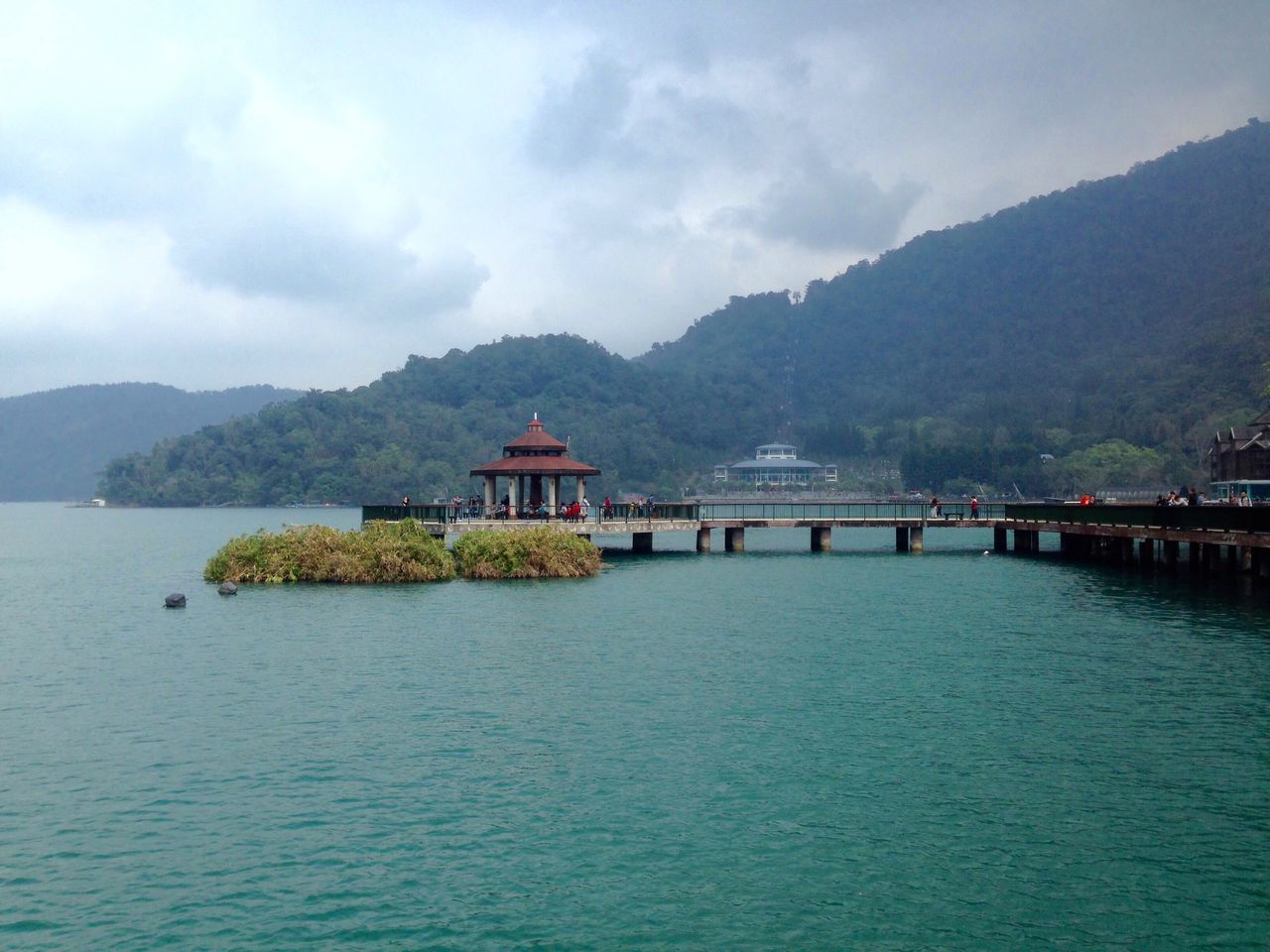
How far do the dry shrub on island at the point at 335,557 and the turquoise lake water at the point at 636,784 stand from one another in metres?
11.2

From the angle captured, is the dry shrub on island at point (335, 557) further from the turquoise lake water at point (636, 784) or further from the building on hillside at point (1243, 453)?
the building on hillside at point (1243, 453)

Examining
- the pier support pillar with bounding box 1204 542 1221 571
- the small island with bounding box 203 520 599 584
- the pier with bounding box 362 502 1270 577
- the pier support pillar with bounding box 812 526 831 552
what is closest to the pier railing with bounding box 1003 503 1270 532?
the pier with bounding box 362 502 1270 577

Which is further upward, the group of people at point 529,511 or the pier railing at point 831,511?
the pier railing at point 831,511

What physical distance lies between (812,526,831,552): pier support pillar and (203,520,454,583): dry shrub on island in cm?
3087

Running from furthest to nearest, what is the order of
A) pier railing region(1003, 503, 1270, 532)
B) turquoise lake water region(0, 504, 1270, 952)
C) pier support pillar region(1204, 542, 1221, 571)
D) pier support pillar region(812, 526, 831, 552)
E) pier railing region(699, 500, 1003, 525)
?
pier railing region(699, 500, 1003, 525), pier support pillar region(812, 526, 831, 552), pier support pillar region(1204, 542, 1221, 571), pier railing region(1003, 503, 1270, 532), turquoise lake water region(0, 504, 1270, 952)

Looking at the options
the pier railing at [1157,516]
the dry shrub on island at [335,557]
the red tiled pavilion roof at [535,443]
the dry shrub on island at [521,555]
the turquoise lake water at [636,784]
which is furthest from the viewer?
the red tiled pavilion roof at [535,443]

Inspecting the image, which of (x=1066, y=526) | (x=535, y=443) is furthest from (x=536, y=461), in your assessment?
(x=1066, y=526)

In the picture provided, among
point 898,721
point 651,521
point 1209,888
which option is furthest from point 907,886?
point 651,521

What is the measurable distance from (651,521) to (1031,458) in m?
133

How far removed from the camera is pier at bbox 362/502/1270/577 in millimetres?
46531

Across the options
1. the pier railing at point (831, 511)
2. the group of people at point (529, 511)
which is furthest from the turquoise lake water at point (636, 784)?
the pier railing at point (831, 511)

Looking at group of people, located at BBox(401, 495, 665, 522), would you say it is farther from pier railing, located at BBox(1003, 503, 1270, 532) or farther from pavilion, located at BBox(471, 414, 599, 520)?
pier railing, located at BBox(1003, 503, 1270, 532)

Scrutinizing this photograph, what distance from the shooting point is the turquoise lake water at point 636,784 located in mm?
14312

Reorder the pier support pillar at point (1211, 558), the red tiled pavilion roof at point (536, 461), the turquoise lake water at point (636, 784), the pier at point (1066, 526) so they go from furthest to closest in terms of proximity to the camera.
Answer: the red tiled pavilion roof at point (536, 461)
the pier support pillar at point (1211, 558)
the pier at point (1066, 526)
the turquoise lake water at point (636, 784)
